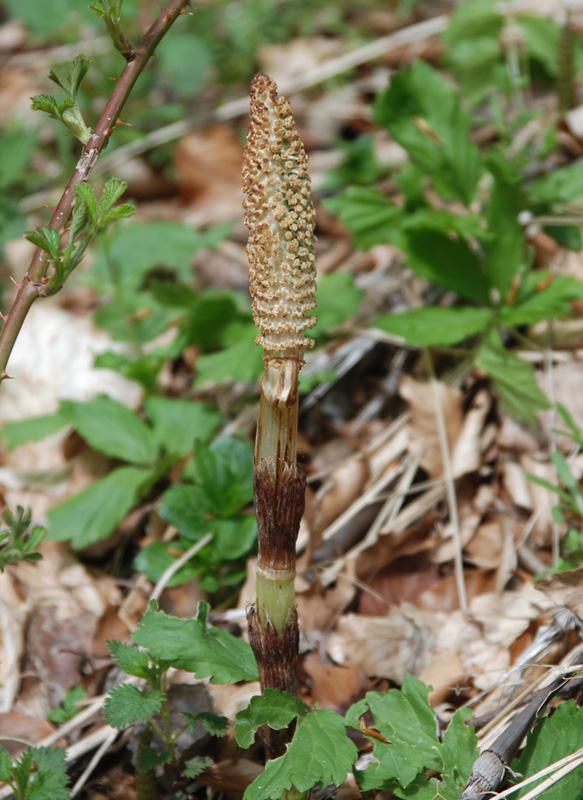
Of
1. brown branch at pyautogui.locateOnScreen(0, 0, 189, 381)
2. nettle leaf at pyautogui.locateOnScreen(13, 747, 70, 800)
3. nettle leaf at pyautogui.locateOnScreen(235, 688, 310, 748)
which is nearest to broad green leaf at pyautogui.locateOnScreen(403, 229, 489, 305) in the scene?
brown branch at pyautogui.locateOnScreen(0, 0, 189, 381)

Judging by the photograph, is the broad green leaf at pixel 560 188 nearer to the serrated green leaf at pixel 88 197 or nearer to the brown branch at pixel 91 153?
the brown branch at pixel 91 153

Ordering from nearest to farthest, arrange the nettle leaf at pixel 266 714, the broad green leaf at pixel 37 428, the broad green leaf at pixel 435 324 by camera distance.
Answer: the nettle leaf at pixel 266 714
the broad green leaf at pixel 435 324
the broad green leaf at pixel 37 428

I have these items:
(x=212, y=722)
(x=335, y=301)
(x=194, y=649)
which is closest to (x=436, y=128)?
(x=335, y=301)

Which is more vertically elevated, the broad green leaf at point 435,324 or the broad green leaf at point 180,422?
the broad green leaf at point 435,324

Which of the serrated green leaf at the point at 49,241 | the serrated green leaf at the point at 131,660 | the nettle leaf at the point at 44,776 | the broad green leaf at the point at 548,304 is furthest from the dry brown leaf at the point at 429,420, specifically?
the serrated green leaf at the point at 49,241

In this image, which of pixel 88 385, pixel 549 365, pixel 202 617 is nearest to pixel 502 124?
pixel 549 365

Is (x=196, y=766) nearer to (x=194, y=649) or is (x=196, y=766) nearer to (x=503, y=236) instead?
(x=194, y=649)
